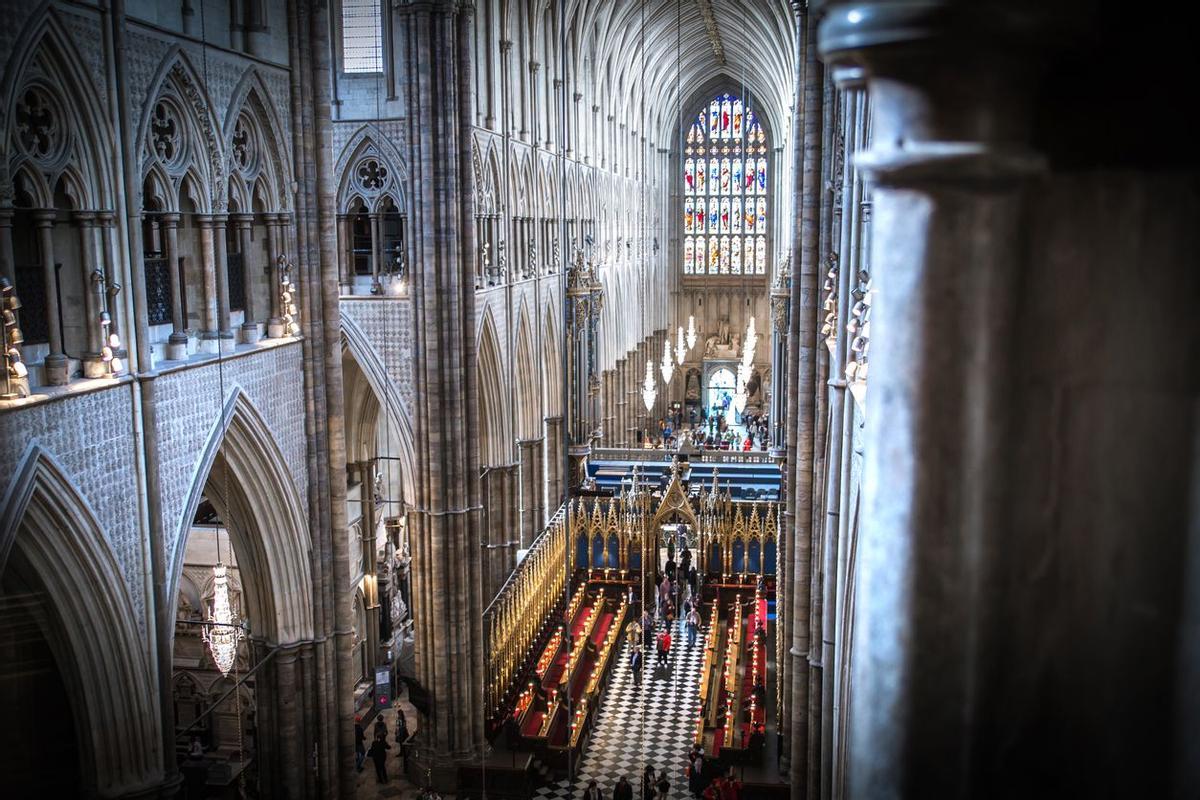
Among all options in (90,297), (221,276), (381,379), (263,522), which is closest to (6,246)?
(90,297)

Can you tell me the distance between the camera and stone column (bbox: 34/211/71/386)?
27.3 ft

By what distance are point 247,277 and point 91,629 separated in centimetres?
429

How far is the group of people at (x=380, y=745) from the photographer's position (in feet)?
54.5

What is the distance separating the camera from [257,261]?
467 inches

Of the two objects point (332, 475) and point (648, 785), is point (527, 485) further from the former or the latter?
point (332, 475)

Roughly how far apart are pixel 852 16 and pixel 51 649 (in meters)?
9.09

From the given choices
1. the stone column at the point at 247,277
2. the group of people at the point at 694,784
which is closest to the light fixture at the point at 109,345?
the stone column at the point at 247,277

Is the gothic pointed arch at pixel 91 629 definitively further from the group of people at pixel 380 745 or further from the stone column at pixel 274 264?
the group of people at pixel 380 745

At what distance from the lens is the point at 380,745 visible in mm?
16625

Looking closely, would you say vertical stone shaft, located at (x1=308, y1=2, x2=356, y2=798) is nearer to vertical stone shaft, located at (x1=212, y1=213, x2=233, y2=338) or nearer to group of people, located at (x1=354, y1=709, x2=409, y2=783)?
vertical stone shaft, located at (x1=212, y1=213, x2=233, y2=338)

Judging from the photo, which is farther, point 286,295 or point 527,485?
point 527,485

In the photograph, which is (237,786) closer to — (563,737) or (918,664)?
(563,737)

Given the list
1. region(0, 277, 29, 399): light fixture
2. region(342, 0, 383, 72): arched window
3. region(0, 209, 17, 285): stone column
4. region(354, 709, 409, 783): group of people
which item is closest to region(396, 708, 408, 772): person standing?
region(354, 709, 409, 783): group of people

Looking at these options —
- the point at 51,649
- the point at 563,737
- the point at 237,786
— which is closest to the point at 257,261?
the point at 51,649
